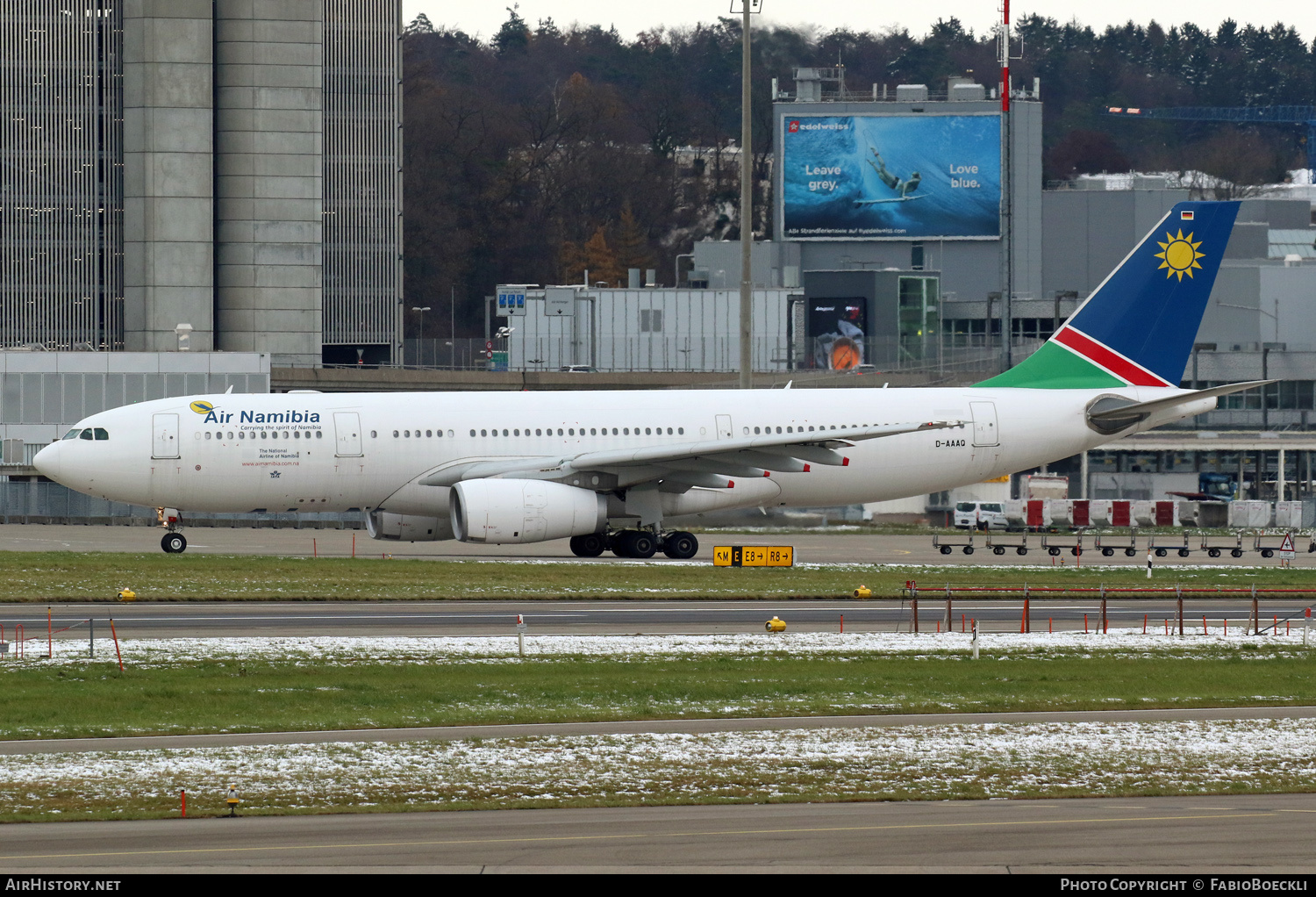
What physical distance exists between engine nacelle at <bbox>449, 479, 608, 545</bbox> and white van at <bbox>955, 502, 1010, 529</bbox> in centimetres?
2187

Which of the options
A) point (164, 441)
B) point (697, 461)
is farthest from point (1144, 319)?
point (164, 441)

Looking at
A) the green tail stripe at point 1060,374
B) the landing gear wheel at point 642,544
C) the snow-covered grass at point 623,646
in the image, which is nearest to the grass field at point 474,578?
the landing gear wheel at point 642,544

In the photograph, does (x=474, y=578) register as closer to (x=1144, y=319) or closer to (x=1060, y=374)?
(x=1060, y=374)

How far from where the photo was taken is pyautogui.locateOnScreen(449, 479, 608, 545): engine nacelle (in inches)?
1609

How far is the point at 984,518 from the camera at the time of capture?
201ft

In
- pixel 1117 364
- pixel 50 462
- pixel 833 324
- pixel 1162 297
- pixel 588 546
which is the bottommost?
pixel 588 546

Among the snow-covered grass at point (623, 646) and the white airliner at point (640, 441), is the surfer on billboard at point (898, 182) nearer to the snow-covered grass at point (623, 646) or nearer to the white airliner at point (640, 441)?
the white airliner at point (640, 441)

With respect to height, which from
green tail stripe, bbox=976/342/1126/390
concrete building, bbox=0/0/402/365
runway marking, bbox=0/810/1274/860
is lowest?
runway marking, bbox=0/810/1274/860

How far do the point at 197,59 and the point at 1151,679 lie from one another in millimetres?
68260

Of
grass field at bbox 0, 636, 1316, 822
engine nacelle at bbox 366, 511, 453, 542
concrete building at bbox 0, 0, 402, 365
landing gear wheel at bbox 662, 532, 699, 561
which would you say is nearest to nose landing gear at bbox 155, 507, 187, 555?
engine nacelle at bbox 366, 511, 453, 542

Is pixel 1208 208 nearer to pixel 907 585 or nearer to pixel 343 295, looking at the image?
pixel 907 585

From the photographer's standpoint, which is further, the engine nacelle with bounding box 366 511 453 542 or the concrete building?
the concrete building

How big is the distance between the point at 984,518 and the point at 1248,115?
5377 inches

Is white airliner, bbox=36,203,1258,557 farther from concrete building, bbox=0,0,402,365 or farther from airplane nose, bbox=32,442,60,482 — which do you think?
concrete building, bbox=0,0,402,365
